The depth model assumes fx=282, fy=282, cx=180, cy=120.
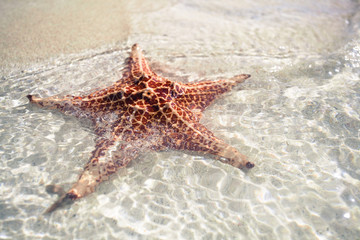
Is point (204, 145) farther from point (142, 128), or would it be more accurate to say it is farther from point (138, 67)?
point (138, 67)

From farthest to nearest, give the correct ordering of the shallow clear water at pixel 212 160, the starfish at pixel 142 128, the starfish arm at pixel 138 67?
the starfish arm at pixel 138 67
the starfish at pixel 142 128
the shallow clear water at pixel 212 160

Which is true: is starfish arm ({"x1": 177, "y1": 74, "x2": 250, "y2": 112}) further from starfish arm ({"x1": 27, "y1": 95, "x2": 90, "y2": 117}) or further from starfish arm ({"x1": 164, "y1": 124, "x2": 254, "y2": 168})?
starfish arm ({"x1": 27, "y1": 95, "x2": 90, "y2": 117})

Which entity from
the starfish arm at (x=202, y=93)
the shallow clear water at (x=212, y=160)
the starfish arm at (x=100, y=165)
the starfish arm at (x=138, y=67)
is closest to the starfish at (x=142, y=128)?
the starfish arm at (x=100, y=165)

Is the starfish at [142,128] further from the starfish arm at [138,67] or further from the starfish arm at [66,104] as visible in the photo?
the starfish arm at [138,67]

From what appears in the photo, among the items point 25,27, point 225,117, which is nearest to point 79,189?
point 225,117

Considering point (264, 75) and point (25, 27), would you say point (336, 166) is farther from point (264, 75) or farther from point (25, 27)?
point (25, 27)
